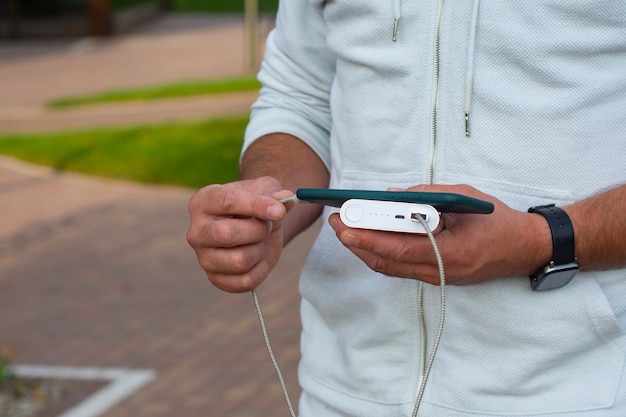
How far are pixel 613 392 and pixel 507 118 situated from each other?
1.43 feet

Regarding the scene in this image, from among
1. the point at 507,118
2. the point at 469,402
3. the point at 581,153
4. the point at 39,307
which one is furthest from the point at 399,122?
the point at 39,307

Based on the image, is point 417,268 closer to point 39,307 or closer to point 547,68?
point 547,68

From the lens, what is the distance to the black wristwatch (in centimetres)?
161

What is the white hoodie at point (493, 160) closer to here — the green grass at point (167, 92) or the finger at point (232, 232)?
the finger at point (232, 232)

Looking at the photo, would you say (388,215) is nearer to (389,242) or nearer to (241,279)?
(389,242)

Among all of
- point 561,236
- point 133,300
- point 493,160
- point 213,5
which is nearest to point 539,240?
point 561,236

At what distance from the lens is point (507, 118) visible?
5.52ft

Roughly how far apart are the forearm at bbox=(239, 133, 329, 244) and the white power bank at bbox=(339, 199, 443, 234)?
450mm

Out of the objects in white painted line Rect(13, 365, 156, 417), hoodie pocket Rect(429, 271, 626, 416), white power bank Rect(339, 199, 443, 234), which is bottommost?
white painted line Rect(13, 365, 156, 417)

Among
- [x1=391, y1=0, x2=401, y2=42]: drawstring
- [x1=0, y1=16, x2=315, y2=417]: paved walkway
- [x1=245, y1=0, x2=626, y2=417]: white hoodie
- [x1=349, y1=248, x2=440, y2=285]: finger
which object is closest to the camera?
[x1=349, y1=248, x2=440, y2=285]: finger

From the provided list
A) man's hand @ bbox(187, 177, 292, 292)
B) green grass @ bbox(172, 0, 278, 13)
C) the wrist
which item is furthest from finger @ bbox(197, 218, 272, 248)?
green grass @ bbox(172, 0, 278, 13)

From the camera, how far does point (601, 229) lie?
1.63 meters

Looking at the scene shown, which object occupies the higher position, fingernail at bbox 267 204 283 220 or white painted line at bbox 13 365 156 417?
fingernail at bbox 267 204 283 220

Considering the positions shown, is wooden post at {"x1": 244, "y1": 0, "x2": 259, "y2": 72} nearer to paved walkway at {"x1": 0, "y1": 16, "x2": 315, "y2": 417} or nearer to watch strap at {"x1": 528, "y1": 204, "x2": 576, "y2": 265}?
paved walkway at {"x1": 0, "y1": 16, "x2": 315, "y2": 417}
